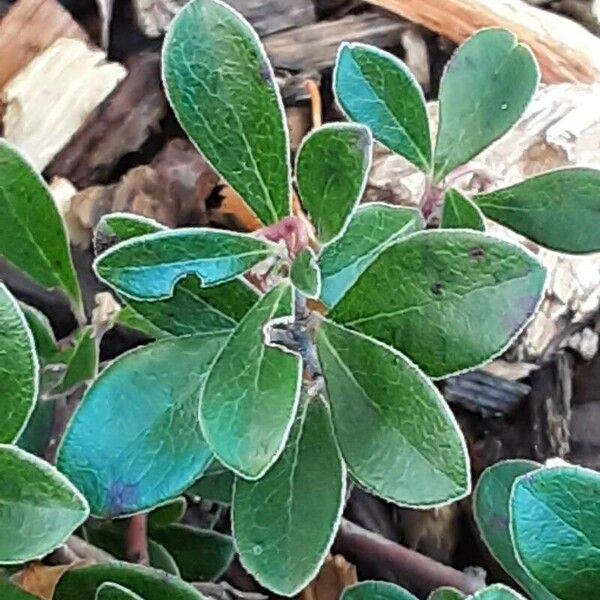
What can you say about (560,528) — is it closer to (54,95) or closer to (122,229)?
(122,229)

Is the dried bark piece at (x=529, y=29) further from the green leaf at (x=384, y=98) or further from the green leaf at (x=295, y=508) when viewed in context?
the green leaf at (x=295, y=508)

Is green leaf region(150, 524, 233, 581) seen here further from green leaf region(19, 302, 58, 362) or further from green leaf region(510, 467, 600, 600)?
green leaf region(510, 467, 600, 600)

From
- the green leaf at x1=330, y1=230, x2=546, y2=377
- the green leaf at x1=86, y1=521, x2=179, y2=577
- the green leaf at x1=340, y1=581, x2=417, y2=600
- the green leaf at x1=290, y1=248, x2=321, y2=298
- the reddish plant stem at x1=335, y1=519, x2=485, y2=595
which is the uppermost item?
the green leaf at x1=290, y1=248, x2=321, y2=298

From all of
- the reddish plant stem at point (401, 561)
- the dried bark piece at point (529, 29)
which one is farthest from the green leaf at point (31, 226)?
the dried bark piece at point (529, 29)

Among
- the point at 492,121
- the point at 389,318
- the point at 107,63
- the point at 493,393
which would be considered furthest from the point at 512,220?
the point at 107,63

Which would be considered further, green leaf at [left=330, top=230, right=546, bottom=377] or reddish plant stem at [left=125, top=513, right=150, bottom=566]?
reddish plant stem at [left=125, top=513, right=150, bottom=566]

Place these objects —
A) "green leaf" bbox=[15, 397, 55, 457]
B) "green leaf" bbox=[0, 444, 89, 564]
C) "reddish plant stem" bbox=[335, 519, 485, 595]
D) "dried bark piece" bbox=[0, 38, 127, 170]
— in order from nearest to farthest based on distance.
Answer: "green leaf" bbox=[0, 444, 89, 564] < "green leaf" bbox=[15, 397, 55, 457] < "reddish plant stem" bbox=[335, 519, 485, 595] < "dried bark piece" bbox=[0, 38, 127, 170]

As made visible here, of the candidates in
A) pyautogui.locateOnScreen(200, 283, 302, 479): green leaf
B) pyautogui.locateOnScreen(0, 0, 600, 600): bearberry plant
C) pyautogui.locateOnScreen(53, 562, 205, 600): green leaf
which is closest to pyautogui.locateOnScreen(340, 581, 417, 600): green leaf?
pyautogui.locateOnScreen(0, 0, 600, 600): bearberry plant
